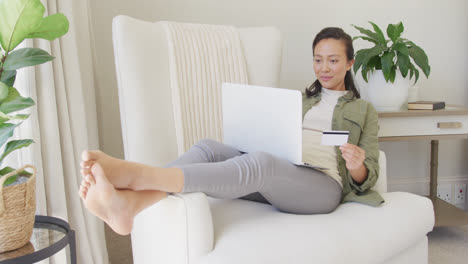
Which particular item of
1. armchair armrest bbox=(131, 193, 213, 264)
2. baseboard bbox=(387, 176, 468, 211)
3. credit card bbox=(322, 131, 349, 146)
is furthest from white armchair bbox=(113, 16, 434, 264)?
baseboard bbox=(387, 176, 468, 211)

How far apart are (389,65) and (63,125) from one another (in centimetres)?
138

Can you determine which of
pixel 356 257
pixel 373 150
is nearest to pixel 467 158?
pixel 373 150

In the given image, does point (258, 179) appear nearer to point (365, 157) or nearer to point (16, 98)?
point (365, 157)

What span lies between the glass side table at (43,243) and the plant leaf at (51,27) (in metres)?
0.54

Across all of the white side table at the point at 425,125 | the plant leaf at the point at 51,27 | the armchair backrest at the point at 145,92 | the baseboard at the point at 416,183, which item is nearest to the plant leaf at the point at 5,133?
the plant leaf at the point at 51,27

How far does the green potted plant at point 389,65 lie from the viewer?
6.42ft

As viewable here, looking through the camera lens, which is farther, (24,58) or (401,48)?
(401,48)

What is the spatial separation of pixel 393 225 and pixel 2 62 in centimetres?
119

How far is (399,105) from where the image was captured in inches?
80.0

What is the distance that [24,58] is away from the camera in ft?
3.92

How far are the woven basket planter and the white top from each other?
829mm

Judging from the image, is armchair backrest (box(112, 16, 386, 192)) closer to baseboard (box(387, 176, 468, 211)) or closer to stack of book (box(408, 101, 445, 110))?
stack of book (box(408, 101, 445, 110))

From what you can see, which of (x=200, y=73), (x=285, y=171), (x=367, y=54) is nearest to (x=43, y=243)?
(x=285, y=171)

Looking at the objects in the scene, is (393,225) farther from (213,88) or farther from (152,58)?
(152,58)
